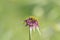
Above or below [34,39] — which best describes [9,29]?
above

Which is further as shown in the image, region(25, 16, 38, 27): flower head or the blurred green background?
the blurred green background

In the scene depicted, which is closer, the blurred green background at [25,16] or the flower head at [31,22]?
the flower head at [31,22]

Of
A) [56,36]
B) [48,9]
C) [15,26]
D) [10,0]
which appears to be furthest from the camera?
[10,0]

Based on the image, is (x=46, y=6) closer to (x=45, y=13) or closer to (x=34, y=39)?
(x=45, y=13)

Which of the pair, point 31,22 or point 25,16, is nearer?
point 31,22

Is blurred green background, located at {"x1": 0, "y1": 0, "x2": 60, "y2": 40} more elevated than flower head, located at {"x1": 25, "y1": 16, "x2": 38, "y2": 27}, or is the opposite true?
blurred green background, located at {"x1": 0, "y1": 0, "x2": 60, "y2": 40}

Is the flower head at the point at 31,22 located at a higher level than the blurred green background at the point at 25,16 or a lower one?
lower

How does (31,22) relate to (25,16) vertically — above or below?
below

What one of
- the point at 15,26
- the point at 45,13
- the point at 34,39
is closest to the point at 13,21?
the point at 15,26
